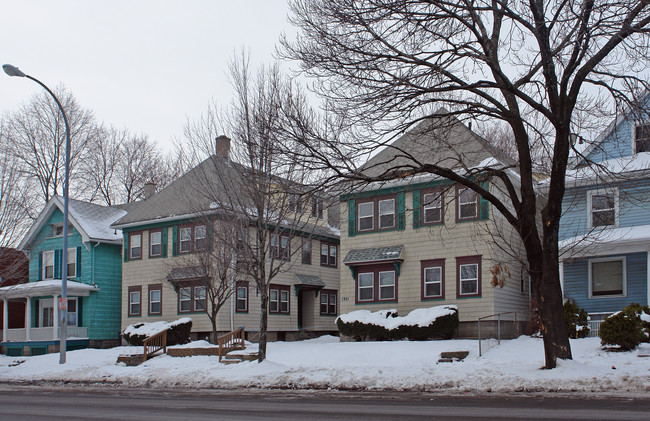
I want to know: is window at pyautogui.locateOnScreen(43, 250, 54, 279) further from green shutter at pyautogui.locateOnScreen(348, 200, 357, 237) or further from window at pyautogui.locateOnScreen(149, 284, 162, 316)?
green shutter at pyautogui.locateOnScreen(348, 200, 357, 237)

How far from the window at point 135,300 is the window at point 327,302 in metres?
9.88

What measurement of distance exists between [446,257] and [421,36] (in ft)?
45.5

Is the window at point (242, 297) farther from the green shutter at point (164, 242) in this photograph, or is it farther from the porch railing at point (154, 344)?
the porch railing at point (154, 344)

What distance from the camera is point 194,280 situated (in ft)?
104

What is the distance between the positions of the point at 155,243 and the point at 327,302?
1009cm

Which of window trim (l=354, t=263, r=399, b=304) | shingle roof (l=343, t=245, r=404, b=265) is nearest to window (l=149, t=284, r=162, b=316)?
shingle roof (l=343, t=245, r=404, b=265)

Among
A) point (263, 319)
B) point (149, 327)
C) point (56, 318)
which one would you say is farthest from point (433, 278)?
point (56, 318)

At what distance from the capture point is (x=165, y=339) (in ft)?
91.5

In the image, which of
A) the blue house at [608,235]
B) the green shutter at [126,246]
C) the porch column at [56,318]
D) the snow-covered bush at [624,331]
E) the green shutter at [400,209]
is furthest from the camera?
the green shutter at [126,246]

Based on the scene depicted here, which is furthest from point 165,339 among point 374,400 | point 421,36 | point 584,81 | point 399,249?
point 584,81

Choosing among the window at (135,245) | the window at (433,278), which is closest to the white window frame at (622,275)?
the window at (433,278)

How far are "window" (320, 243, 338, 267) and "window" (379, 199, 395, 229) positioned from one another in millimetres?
Result: 9051

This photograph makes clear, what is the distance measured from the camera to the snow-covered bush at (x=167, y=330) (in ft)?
100

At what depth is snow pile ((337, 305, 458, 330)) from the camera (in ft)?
85.4
